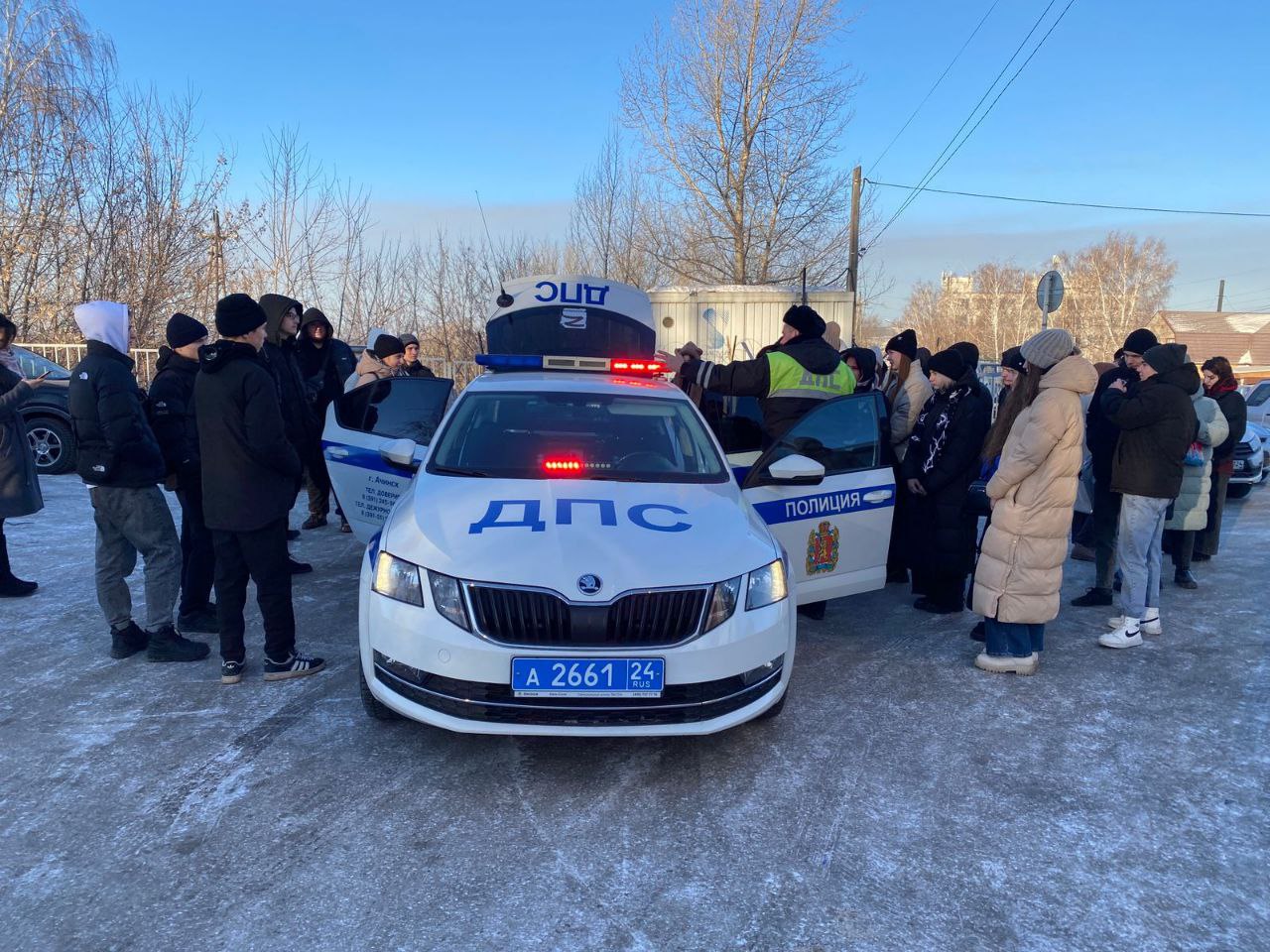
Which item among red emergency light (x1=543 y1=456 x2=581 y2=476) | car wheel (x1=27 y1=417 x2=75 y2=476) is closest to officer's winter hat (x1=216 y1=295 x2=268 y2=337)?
red emergency light (x1=543 y1=456 x2=581 y2=476)

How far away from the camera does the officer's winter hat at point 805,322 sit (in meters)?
5.71

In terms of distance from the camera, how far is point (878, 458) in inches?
203

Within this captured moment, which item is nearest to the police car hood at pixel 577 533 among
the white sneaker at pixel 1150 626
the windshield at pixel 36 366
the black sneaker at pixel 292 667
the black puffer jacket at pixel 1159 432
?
the black sneaker at pixel 292 667

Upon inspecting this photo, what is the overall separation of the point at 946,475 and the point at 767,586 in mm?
2512

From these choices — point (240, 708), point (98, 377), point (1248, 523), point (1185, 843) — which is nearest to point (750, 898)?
point (1185, 843)

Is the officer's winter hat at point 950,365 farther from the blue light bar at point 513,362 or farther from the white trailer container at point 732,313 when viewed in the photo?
the white trailer container at point 732,313

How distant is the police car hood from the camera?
126 inches

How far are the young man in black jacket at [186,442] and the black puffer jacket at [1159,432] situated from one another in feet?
17.6

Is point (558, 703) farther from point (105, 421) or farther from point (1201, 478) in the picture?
point (1201, 478)

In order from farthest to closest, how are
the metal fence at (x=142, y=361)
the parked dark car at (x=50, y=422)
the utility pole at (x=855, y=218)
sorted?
the utility pole at (x=855, y=218)
the metal fence at (x=142, y=361)
the parked dark car at (x=50, y=422)

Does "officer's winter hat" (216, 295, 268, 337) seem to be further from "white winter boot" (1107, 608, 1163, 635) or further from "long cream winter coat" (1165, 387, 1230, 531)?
"long cream winter coat" (1165, 387, 1230, 531)

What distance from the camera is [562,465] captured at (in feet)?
13.7

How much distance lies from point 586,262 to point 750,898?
1943 centimetres

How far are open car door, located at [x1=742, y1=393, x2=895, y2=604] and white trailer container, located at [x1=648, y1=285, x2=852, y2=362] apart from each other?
28.5 ft
